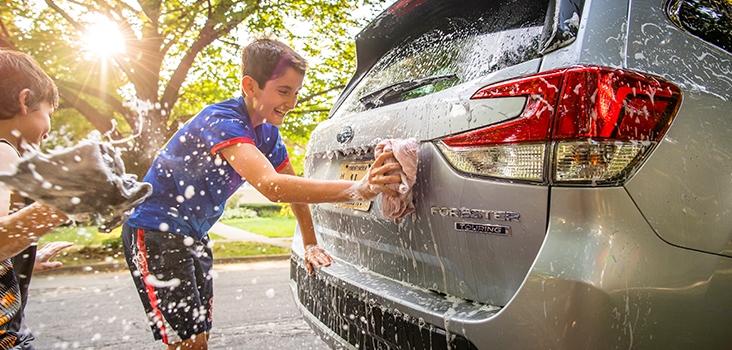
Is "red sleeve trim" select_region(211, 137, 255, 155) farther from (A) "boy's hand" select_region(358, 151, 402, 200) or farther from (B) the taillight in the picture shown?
(B) the taillight

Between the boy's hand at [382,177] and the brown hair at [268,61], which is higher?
the brown hair at [268,61]

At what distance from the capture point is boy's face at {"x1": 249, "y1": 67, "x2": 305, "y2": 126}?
218cm

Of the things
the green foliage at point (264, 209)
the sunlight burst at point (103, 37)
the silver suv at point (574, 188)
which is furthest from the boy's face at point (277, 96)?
the green foliage at point (264, 209)

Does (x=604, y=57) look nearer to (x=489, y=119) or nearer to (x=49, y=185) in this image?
(x=489, y=119)

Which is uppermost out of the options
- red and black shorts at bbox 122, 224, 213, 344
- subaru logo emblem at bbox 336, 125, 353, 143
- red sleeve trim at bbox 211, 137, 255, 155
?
subaru logo emblem at bbox 336, 125, 353, 143

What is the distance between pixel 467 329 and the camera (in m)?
1.44

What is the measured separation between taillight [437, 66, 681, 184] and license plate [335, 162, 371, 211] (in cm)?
70

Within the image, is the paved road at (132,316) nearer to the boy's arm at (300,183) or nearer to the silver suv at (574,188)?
the boy's arm at (300,183)

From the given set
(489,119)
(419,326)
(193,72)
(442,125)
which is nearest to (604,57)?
(489,119)

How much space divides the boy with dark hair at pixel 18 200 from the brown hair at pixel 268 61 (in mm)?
798

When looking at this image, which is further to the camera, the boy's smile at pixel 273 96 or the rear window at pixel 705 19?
the boy's smile at pixel 273 96

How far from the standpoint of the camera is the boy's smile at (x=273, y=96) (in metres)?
2.18

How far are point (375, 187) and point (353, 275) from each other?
531 mm

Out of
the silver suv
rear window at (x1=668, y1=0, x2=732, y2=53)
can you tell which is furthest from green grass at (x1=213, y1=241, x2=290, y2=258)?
rear window at (x1=668, y1=0, x2=732, y2=53)
